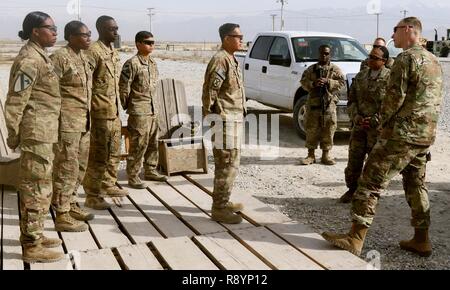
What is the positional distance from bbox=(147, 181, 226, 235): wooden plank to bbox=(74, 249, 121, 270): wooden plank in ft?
2.91

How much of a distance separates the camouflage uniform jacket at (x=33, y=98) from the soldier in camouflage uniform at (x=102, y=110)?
1110mm

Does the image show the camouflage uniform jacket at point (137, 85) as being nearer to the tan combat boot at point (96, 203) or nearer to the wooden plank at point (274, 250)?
the tan combat boot at point (96, 203)

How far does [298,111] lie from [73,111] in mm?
5416

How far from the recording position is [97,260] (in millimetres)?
3670

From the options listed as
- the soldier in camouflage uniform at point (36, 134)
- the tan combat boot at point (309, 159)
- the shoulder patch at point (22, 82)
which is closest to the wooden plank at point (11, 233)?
the soldier in camouflage uniform at point (36, 134)

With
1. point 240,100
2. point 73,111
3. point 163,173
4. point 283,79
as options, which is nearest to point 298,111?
point 283,79

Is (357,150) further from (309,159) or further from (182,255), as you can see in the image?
(182,255)

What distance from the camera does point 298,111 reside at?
8969 millimetres

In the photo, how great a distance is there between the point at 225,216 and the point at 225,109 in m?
1.00

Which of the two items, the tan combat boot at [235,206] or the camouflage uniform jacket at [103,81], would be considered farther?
the camouflage uniform jacket at [103,81]

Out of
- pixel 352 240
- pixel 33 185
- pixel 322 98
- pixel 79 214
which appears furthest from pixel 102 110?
pixel 322 98

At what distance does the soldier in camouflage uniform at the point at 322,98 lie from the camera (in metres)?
7.33

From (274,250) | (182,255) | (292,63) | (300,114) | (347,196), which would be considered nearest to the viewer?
(182,255)

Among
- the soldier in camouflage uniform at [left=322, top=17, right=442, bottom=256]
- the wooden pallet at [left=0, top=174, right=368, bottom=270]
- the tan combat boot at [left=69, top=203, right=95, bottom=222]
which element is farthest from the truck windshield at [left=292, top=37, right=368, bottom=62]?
the tan combat boot at [left=69, top=203, right=95, bottom=222]
